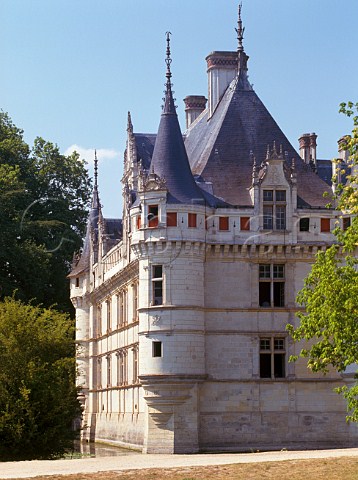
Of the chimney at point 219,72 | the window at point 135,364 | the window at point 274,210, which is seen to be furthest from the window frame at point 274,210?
the window at point 135,364

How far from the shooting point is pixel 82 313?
59469 millimetres

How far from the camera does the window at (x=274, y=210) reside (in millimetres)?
42125

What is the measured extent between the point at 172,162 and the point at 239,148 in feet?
11.7

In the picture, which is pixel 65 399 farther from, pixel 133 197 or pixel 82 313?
pixel 82 313

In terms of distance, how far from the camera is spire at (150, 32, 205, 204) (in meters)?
41.3

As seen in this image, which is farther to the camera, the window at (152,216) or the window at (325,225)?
the window at (325,225)

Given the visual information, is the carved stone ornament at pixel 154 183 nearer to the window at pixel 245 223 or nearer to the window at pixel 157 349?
the window at pixel 245 223

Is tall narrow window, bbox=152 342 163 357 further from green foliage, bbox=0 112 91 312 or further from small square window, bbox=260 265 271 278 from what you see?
green foliage, bbox=0 112 91 312

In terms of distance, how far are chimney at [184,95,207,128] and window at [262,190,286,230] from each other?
1533 centimetres

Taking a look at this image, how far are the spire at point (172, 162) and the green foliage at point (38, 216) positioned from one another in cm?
1858

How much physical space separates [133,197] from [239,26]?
7.79m

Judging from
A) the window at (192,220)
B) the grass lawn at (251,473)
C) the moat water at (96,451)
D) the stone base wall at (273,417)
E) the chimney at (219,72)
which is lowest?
the moat water at (96,451)

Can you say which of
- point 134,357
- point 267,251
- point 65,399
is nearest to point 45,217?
point 134,357

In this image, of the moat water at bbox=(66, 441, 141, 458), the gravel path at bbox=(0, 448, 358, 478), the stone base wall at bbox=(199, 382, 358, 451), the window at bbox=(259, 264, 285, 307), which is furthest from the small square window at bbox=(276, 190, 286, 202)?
the gravel path at bbox=(0, 448, 358, 478)
